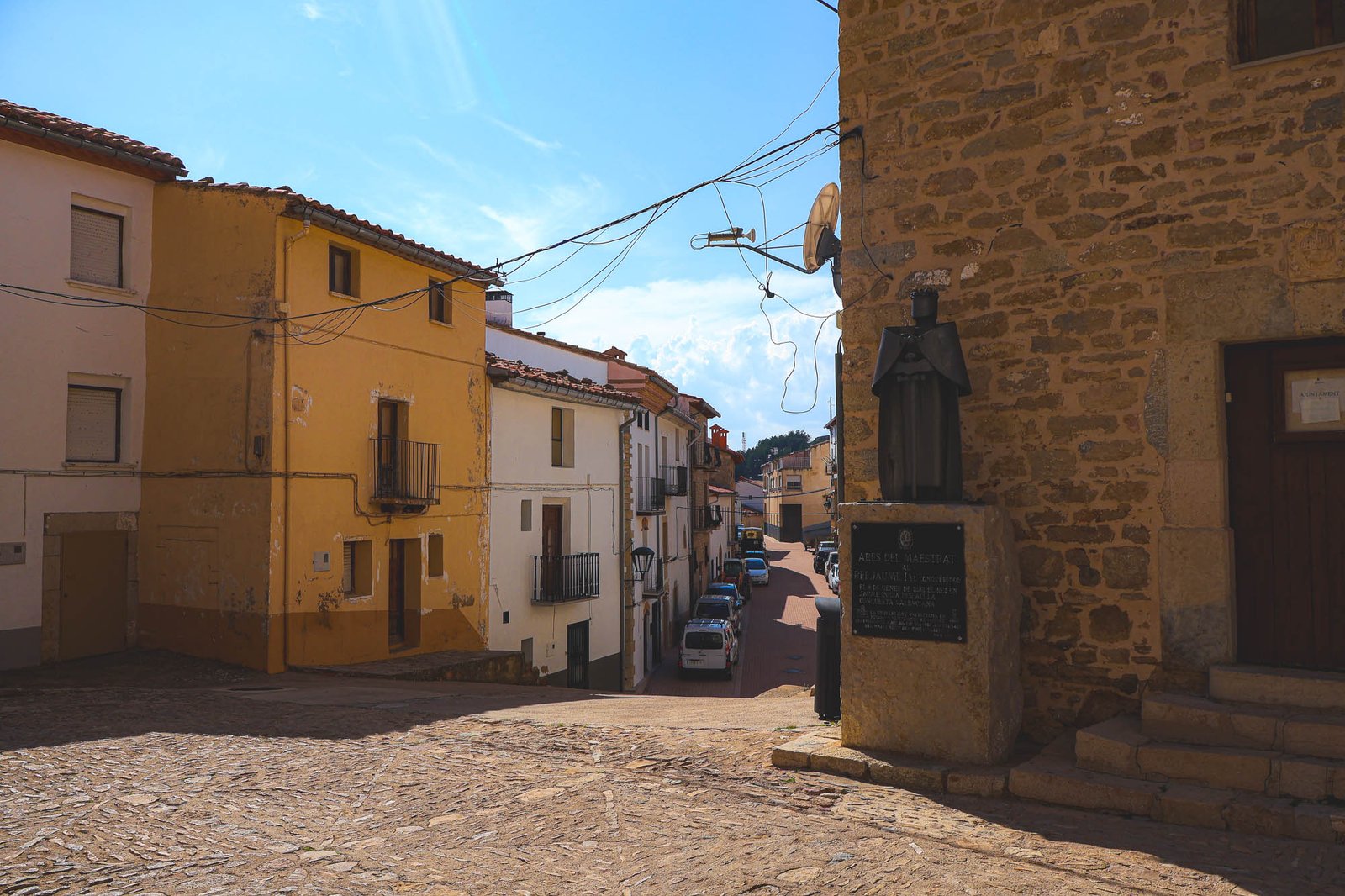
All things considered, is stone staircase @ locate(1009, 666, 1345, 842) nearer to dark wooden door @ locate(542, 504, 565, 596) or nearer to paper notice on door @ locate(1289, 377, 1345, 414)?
paper notice on door @ locate(1289, 377, 1345, 414)

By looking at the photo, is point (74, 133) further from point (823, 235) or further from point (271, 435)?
point (823, 235)

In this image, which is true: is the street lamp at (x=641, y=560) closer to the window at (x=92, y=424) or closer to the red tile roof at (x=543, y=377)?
the red tile roof at (x=543, y=377)

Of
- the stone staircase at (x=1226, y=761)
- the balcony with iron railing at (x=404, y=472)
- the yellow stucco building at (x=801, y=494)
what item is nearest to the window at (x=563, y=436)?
the balcony with iron railing at (x=404, y=472)

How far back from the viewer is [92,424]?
39.1 feet

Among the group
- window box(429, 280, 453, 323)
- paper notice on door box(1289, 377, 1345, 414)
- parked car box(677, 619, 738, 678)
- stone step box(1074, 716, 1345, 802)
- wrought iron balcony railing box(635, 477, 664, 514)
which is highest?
window box(429, 280, 453, 323)

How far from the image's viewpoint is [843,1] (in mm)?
6254

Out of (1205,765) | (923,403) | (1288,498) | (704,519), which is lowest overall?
(1205,765)

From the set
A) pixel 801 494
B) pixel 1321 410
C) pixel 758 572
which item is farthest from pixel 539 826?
pixel 801 494

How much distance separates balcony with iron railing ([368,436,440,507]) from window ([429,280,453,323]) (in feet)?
7.46

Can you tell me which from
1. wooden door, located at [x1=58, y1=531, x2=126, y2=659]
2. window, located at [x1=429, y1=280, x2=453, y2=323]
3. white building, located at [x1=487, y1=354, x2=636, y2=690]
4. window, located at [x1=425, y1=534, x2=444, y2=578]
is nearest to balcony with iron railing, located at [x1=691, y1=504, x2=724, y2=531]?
white building, located at [x1=487, y1=354, x2=636, y2=690]

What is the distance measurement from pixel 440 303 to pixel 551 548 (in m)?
5.77

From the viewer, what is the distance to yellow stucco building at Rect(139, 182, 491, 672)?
1166cm

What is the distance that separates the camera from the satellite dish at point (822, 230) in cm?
758

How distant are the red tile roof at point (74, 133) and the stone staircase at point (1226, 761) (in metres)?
12.5
